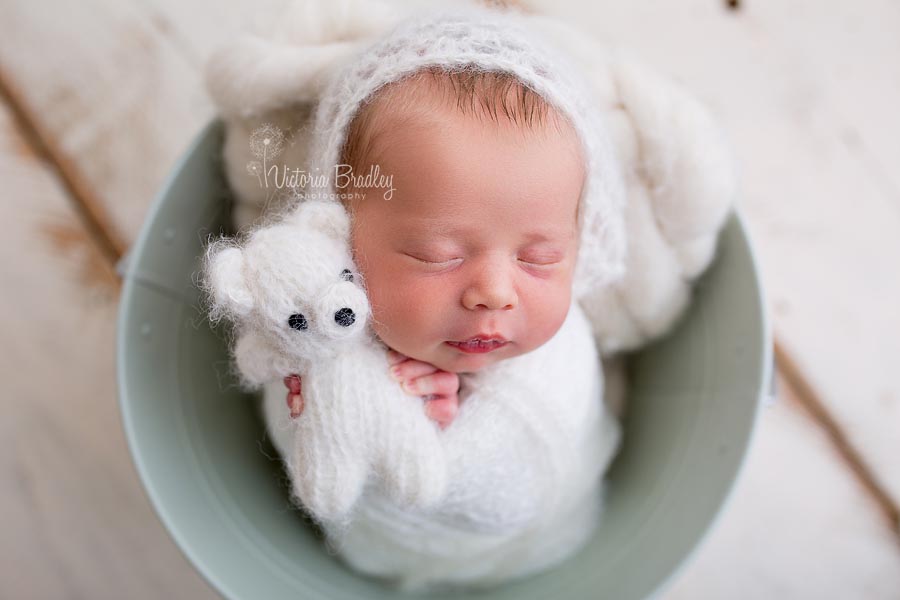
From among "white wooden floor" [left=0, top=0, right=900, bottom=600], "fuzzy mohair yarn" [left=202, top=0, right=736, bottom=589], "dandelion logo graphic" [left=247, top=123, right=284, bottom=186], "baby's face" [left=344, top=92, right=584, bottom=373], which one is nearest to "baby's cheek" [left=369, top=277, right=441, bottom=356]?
"baby's face" [left=344, top=92, right=584, bottom=373]

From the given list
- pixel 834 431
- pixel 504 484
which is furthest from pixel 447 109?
A: pixel 834 431

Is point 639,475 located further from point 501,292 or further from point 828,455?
point 501,292

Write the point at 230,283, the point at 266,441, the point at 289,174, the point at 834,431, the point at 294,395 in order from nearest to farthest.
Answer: the point at 230,283, the point at 294,395, the point at 289,174, the point at 266,441, the point at 834,431

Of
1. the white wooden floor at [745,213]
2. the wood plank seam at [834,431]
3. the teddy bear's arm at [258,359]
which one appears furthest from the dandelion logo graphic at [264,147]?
the wood plank seam at [834,431]

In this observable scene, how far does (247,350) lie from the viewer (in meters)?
0.64

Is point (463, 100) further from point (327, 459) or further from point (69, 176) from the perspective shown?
point (69, 176)

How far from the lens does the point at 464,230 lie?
0.62m

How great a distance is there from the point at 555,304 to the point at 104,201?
0.77 m

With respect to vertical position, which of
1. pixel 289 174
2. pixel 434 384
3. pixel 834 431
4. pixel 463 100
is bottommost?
pixel 834 431

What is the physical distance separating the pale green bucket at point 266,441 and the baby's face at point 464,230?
0.93ft

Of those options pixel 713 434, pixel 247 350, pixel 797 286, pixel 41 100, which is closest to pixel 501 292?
pixel 247 350

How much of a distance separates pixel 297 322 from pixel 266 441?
43 centimetres

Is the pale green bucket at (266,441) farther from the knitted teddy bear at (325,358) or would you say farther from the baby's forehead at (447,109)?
the baby's forehead at (447,109)

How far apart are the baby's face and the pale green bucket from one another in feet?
0.93
